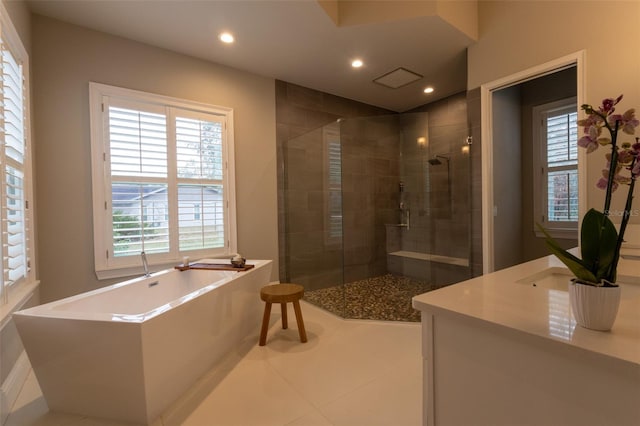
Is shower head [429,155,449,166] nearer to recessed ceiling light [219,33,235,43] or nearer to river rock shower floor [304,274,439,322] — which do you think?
river rock shower floor [304,274,439,322]

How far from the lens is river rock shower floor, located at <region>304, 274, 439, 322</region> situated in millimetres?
3018

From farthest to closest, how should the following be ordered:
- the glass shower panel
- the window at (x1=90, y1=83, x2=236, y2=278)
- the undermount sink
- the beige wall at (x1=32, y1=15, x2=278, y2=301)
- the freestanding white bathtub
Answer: the glass shower panel → the window at (x1=90, y1=83, x2=236, y2=278) → the beige wall at (x1=32, y1=15, x2=278, y2=301) → the freestanding white bathtub → the undermount sink

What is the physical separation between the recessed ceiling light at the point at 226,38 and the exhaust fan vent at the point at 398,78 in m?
1.84

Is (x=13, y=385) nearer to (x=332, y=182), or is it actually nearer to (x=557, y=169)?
(x=332, y=182)

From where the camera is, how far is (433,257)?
13.1 ft

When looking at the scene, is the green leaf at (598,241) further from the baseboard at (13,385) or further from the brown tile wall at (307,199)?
the brown tile wall at (307,199)

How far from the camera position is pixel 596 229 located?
0.72 m

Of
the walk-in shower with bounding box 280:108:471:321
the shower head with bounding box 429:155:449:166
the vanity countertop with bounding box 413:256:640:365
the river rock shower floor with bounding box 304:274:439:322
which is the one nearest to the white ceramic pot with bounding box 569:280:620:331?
the vanity countertop with bounding box 413:256:640:365

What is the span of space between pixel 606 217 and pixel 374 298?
2.98 m

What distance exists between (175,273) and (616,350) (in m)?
2.73

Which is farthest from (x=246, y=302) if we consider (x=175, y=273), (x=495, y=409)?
(x=495, y=409)

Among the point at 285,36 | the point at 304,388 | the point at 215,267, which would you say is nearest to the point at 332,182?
the point at 285,36

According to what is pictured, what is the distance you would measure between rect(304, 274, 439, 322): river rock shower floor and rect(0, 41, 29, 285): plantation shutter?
2.57m

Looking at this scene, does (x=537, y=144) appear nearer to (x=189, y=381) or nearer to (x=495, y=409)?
(x=495, y=409)
